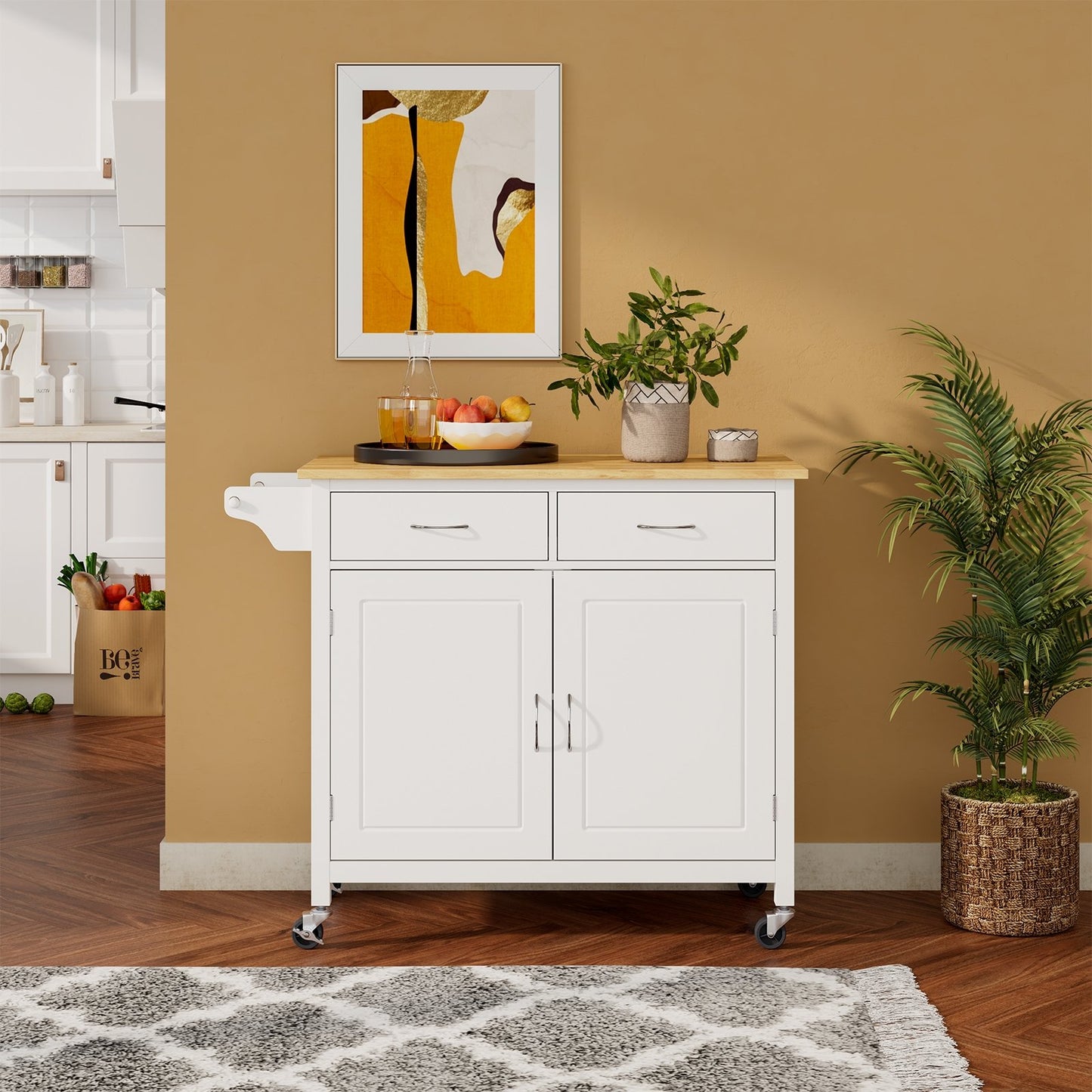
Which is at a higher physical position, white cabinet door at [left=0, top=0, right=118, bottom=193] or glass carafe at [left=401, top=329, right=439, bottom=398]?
white cabinet door at [left=0, top=0, right=118, bottom=193]

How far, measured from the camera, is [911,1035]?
2.35 metres

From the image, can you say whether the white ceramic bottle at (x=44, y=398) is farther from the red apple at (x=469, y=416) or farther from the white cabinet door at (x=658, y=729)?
the white cabinet door at (x=658, y=729)

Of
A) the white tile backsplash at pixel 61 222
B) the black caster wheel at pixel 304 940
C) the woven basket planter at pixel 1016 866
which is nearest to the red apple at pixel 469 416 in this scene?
the black caster wheel at pixel 304 940

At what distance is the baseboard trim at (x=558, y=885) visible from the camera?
3199 millimetres

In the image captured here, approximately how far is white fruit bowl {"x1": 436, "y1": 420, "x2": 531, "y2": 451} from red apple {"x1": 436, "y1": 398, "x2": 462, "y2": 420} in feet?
0.10

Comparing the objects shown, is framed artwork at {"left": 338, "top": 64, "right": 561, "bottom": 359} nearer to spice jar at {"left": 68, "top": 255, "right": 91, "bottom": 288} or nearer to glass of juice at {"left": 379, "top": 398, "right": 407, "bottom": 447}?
glass of juice at {"left": 379, "top": 398, "right": 407, "bottom": 447}

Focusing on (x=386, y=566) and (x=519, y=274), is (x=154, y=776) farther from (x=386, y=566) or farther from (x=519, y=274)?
(x=519, y=274)

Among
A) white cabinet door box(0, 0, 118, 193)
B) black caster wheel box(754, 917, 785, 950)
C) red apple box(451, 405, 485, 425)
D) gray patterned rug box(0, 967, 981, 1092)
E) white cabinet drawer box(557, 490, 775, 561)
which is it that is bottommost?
gray patterned rug box(0, 967, 981, 1092)

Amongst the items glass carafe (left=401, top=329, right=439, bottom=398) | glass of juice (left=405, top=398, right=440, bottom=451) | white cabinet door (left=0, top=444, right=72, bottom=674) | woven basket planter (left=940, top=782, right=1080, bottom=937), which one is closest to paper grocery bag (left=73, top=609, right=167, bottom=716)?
white cabinet door (left=0, top=444, right=72, bottom=674)

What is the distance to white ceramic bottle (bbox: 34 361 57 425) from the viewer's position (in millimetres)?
5387

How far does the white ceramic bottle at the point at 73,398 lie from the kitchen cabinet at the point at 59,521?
36 centimetres

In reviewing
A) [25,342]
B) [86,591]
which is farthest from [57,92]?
[86,591]

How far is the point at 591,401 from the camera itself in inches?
120

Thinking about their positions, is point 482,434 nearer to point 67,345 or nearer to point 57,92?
point 57,92
